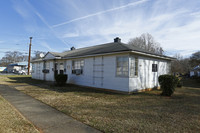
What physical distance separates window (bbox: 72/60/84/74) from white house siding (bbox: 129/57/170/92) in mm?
5006

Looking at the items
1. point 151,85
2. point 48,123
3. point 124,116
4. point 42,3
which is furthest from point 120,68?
point 42,3

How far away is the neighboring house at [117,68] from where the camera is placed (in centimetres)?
823

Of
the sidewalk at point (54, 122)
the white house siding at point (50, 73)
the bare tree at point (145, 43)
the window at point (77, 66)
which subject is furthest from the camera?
the bare tree at point (145, 43)

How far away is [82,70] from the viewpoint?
11.3 metres

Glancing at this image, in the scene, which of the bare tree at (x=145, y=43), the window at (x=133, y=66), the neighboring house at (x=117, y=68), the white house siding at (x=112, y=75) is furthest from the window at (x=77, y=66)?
the bare tree at (x=145, y=43)

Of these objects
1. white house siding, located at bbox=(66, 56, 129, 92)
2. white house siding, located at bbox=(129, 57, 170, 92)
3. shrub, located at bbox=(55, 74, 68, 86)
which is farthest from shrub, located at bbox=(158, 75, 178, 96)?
shrub, located at bbox=(55, 74, 68, 86)

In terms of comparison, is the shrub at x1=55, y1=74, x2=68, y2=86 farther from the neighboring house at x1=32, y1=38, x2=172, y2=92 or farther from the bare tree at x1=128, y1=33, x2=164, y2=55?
the bare tree at x1=128, y1=33, x2=164, y2=55

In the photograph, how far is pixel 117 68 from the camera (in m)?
8.63

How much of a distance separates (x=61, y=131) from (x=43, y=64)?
1540 centimetres

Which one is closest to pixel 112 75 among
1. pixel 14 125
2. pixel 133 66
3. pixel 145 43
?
pixel 133 66

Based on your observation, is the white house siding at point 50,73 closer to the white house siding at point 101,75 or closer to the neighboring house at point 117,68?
the neighboring house at point 117,68

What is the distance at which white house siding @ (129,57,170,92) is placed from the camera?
8.43 m

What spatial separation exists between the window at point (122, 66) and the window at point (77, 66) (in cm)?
401

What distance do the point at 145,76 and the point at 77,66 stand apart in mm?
6161
